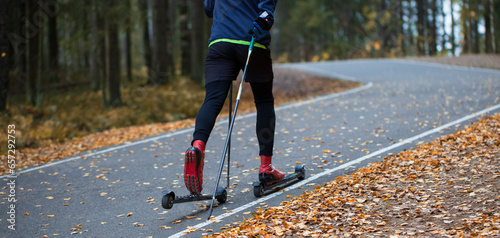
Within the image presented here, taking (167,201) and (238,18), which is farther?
(238,18)

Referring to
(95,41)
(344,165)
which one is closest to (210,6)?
(344,165)

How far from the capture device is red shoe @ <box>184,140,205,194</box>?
180 inches

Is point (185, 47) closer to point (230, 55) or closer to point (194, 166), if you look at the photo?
point (230, 55)

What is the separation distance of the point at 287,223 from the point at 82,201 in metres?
2.68

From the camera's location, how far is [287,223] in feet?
14.4

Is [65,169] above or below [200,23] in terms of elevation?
below

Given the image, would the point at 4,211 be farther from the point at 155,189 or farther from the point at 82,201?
the point at 155,189

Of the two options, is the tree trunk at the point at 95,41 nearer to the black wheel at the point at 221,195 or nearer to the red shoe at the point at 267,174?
the red shoe at the point at 267,174

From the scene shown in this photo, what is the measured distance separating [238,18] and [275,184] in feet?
6.12

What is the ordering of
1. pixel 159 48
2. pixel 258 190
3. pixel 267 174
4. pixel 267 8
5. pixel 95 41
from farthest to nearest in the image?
pixel 95 41 → pixel 159 48 → pixel 267 174 → pixel 258 190 → pixel 267 8

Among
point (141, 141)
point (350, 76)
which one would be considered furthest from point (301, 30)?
point (141, 141)

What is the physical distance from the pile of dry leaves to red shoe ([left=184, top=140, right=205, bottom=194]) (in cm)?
59

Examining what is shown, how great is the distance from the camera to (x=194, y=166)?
4.59 metres

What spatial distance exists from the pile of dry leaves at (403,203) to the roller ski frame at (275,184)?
1.21ft
